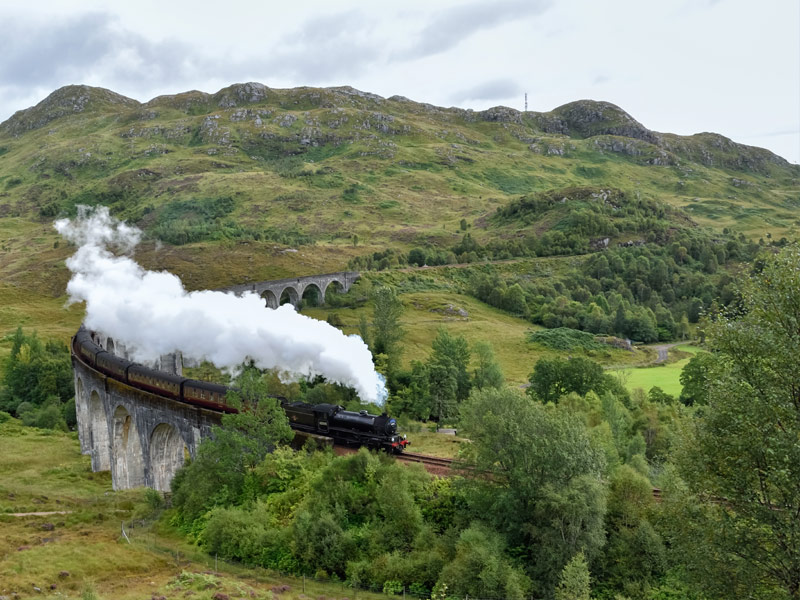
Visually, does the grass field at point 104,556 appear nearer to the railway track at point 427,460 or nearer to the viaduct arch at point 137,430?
the viaduct arch at point 137,430

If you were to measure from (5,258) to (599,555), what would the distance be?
5908 inches

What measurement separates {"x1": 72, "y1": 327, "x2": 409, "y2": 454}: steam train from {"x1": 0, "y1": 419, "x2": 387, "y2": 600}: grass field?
7380 millimetres

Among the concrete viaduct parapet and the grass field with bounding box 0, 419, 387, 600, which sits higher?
the concrete viaduct parapet

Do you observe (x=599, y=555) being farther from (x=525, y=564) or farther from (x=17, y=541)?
(x=17, y=541)

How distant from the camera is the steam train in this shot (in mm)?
31406

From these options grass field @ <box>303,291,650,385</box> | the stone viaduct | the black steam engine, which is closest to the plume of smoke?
the black steam engine

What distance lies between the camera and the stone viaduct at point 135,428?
130 feet

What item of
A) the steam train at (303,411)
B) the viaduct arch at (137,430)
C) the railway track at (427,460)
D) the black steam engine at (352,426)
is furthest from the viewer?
the viaduct arch at (137,430)

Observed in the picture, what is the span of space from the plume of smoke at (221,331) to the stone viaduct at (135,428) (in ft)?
15.7

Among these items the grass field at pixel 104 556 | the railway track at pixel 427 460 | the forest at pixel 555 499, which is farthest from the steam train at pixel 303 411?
the grass field at pixel 104 556

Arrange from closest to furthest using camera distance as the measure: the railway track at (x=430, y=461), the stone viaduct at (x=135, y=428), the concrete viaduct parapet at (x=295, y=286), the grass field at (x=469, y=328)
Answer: the railway track at (x=430, y=461) < the stone viaduct at (x=135, y=428) < the grass field at (x=469, y=328) < the concrete viaduct parapet at (x=295, y=286)

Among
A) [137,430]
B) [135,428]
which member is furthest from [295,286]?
[137,430]

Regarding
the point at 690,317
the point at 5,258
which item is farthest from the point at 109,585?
the point at 5,258

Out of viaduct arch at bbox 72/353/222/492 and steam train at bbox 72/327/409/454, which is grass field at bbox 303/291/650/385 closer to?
viaduct arch at bbox 72/353/222/492
